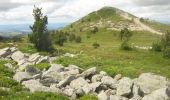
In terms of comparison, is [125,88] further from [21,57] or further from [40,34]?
[40,34]

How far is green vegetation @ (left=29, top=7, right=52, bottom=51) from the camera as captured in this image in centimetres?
6725

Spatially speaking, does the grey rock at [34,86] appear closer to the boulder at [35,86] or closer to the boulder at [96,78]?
the boulder at [35,86]

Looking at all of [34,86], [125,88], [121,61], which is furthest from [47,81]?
[121,61]

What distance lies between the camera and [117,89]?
26000 mm


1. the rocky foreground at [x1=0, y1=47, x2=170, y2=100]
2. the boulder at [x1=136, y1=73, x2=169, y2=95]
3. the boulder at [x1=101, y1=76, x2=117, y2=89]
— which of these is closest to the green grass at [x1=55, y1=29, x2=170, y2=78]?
the boulder at [x1=101, y1=76, x2=117, y2=89]

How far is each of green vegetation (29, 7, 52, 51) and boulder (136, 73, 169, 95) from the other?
4056 centimetres

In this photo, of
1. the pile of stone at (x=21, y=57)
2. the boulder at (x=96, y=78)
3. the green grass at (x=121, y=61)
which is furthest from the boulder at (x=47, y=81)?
the pile of stone at (x=21, y=57)

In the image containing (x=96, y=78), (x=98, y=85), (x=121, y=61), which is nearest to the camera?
(x=98, y=85)

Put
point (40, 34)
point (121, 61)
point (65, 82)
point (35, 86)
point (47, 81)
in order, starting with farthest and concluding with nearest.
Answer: point (40, 34) < point (121, 61) < point (47, 81) < point (65, 82) < point (35, 86)

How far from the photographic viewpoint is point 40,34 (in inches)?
2712

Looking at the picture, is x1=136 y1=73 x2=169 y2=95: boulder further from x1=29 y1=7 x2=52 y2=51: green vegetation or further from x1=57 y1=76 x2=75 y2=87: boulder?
x1=29 y1=7 x2=52 y2=51: green vegetation

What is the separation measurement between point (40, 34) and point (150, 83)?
4398cm

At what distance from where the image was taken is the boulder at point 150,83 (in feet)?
88.7

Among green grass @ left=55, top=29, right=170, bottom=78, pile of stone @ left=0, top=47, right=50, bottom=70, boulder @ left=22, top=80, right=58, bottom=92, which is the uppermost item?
boulder @ left=22, top=80, right=58, bottom=92
